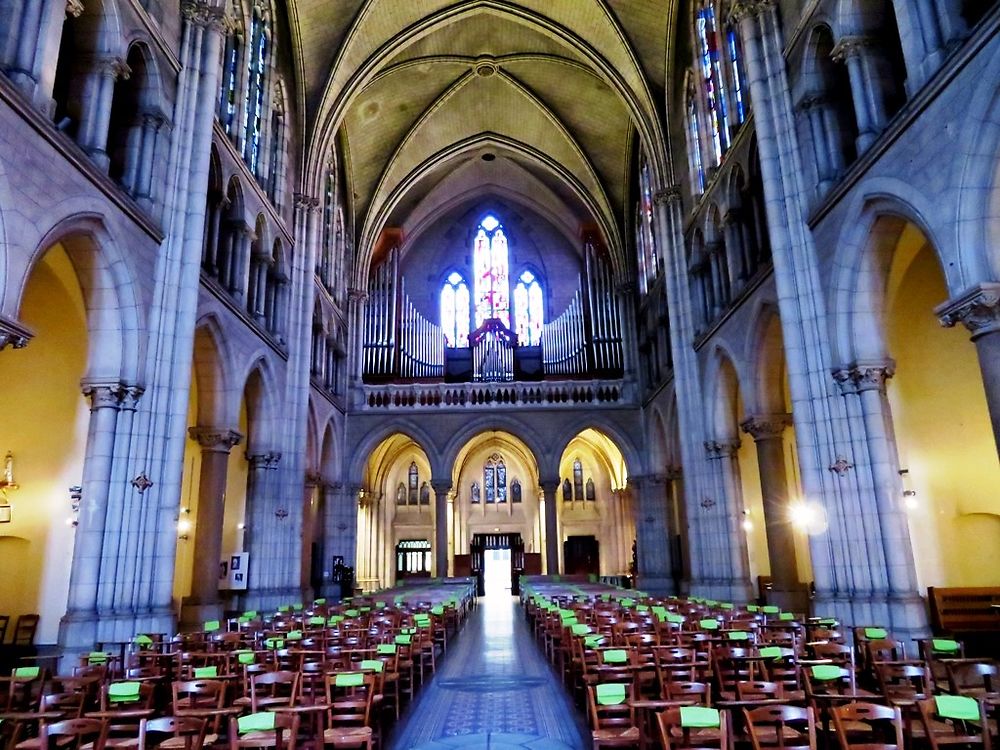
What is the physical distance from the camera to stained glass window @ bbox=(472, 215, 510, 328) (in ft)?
118

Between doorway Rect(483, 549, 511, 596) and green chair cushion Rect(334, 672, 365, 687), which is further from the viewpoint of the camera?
doorway Rect(483, 549, 511, 596)

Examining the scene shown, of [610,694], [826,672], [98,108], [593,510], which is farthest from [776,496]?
[593,510]

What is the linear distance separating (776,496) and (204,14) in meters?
16.1

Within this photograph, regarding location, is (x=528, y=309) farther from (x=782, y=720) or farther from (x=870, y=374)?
(x=782, y=720)

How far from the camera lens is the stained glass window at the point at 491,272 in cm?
3584

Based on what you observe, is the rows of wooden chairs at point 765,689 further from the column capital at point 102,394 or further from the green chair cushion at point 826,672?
the column capital at point 102,394

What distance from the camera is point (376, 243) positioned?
33.1 meters

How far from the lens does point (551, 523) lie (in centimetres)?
2966

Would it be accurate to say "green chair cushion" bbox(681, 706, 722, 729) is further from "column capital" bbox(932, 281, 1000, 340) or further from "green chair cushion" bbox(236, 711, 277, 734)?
"column capital" bbox(932, 281, 1000, 340)

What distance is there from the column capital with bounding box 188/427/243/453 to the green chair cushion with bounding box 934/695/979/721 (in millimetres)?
15411

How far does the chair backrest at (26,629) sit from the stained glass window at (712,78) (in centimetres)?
1877

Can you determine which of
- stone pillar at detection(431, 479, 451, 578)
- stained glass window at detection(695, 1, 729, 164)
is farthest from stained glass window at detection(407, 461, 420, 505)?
stained glass window at detection(695, 1, 729, 164)

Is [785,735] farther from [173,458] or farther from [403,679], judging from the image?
[173,458]

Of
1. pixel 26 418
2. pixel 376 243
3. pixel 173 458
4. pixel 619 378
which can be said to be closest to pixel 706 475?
pixel 619 378
